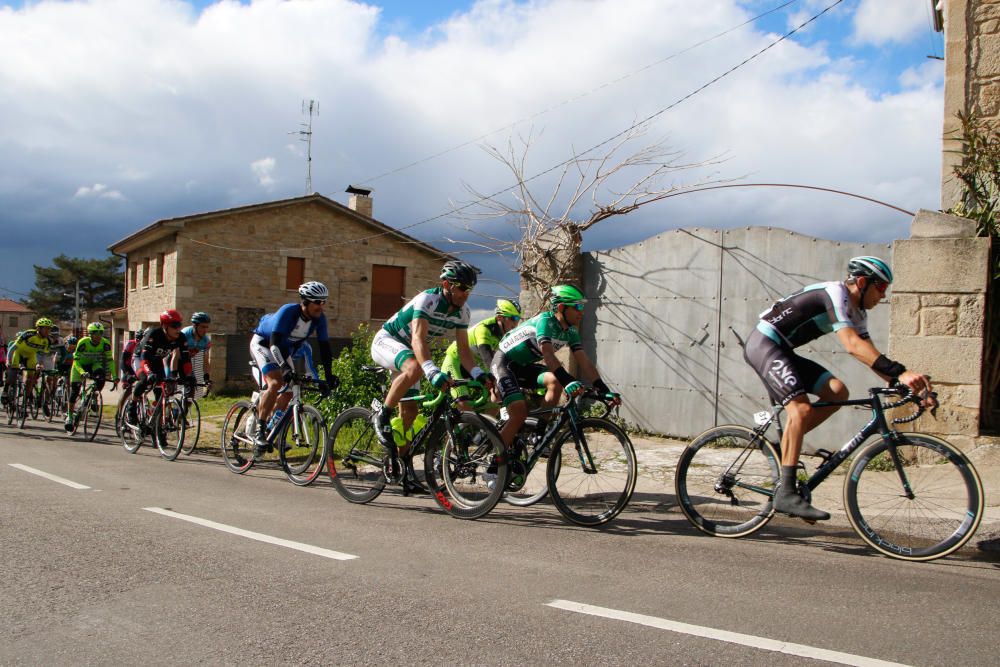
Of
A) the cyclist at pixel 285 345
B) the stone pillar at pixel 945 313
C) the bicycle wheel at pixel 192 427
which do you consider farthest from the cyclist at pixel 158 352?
the stone pillar at pixel 945 313

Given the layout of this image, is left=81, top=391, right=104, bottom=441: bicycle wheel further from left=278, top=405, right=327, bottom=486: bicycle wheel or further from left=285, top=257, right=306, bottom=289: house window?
left=285, top=257, right=306, bottom=289: house window

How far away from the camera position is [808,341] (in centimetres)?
543

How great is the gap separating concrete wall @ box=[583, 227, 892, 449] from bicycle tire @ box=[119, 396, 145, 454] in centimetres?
616

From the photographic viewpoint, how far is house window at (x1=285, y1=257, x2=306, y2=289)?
3029 cm

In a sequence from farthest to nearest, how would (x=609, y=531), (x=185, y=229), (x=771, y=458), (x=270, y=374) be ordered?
(x=185, y=229) → (x=270, y=374) → (x=609, y=531) → (x=771, y=458)

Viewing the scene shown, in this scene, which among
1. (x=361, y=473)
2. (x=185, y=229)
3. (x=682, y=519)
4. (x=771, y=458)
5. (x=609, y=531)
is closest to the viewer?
(x=771, y=458)

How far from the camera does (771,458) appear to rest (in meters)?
5.59

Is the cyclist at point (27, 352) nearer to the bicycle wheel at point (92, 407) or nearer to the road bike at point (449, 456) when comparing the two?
the bicycle wheel at point (92, 407)

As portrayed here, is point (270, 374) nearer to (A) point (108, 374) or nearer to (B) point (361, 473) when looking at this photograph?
(B) point (361, 473)

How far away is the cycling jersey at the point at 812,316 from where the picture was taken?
5250 mm

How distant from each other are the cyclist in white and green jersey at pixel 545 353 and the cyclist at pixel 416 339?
282 mm

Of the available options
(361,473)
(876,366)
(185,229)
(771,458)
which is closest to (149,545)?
(361,473)

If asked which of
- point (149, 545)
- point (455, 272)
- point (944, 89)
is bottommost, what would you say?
point (149, 545)

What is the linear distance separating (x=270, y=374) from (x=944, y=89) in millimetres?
8207
